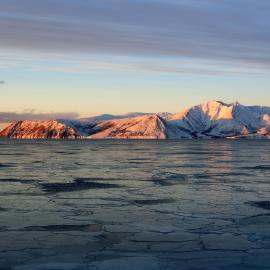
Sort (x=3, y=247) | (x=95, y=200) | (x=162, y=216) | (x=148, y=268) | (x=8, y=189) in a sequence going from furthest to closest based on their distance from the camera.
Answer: (x=8, y=189)
(x=95, y=200)
(x=162, y=216)
(x=3, y=247)
(x=148, y=268)

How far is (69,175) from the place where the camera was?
3419 cm

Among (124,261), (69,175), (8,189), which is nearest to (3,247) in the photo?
(124,261)

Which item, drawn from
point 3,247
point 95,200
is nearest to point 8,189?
point 95,200

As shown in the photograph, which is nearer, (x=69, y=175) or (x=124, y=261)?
(x=124, y=261)

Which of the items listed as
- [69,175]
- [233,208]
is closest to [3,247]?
[233,208]

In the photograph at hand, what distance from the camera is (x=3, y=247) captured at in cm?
1327

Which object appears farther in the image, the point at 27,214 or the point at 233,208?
the point at 233,208

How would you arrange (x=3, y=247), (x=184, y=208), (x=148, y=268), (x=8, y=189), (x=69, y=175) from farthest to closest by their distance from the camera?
(x=69, y=175) → (x=8, y=189) → (x=184, y=208) → (x=3, y=247) → (x=148, y=268)

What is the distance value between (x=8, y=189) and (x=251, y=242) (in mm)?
14182

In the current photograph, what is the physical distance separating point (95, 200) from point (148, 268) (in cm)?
1038

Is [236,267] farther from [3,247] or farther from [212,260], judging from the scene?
[3,247]

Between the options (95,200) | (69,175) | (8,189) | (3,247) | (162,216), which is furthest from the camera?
(69,175)

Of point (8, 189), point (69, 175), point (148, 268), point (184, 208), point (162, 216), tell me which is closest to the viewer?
point (148, 268)

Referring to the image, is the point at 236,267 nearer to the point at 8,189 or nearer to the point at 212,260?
the point at 212,260
